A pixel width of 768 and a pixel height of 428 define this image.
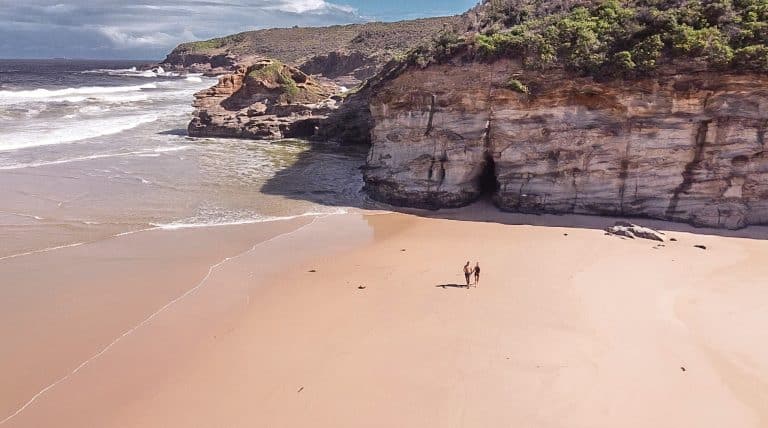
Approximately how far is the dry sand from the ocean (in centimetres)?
246

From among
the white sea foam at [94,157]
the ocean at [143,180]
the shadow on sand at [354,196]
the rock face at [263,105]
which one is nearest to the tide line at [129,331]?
the ocean at [143,180]

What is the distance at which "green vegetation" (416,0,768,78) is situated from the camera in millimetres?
13500

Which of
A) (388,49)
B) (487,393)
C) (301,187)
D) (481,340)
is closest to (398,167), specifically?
(301,187)

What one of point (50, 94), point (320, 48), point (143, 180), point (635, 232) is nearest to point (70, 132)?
point (143, 180)

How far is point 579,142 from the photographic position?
593 inches

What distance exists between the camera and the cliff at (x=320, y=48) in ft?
241

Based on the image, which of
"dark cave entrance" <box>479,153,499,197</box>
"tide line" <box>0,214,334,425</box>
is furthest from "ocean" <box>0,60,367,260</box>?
"dark cave entrance" <box>479,153,499,197</box>

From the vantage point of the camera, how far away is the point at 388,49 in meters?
76.0

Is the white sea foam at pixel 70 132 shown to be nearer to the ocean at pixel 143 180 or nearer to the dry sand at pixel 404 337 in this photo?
the ocean at pixel 143 180

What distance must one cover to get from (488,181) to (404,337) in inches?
373

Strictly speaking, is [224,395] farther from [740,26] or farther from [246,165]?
[246,165]

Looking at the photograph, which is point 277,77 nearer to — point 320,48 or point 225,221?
point 225,221

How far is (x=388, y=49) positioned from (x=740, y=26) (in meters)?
65.4

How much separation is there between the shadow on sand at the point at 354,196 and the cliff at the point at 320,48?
37029 millimetres
